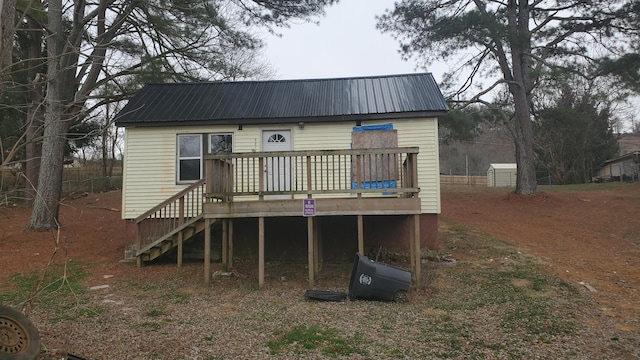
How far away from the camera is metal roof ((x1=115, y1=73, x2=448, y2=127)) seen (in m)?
9.98

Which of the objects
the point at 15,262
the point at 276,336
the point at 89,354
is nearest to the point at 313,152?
the point at 276,336

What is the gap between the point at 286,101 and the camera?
35.9 feet

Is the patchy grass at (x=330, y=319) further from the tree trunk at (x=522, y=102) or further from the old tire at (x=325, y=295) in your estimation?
the tree trunk at (x=522, y=102)

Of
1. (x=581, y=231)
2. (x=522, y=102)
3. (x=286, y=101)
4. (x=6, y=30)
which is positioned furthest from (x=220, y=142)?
(x=522, y=102)

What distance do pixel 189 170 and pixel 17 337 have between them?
21.6ft

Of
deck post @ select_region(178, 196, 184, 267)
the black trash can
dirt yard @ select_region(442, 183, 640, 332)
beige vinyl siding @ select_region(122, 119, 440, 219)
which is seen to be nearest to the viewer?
the black trash can

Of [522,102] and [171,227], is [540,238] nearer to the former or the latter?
[522,102]

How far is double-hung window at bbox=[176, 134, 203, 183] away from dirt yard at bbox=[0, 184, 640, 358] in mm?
2331

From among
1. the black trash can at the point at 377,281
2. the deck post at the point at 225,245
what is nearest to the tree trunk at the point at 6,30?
the deck post at the point at 225,245

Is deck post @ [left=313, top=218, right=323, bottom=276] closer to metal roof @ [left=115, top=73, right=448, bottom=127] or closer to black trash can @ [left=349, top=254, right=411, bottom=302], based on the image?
black trash can @ [left=349, top=254, right=411, bottom=302]

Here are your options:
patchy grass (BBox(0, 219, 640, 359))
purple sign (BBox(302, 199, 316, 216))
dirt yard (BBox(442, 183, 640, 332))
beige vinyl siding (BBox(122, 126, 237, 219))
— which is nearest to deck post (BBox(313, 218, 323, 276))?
patchy grass (BBox(0, 219, 640, 359))

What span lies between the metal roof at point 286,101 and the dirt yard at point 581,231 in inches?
179

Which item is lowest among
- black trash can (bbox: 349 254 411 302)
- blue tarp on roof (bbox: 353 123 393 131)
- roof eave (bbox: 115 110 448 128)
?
black trash can (bbox: 349 254 411 302)

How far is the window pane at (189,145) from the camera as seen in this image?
10.5 m
